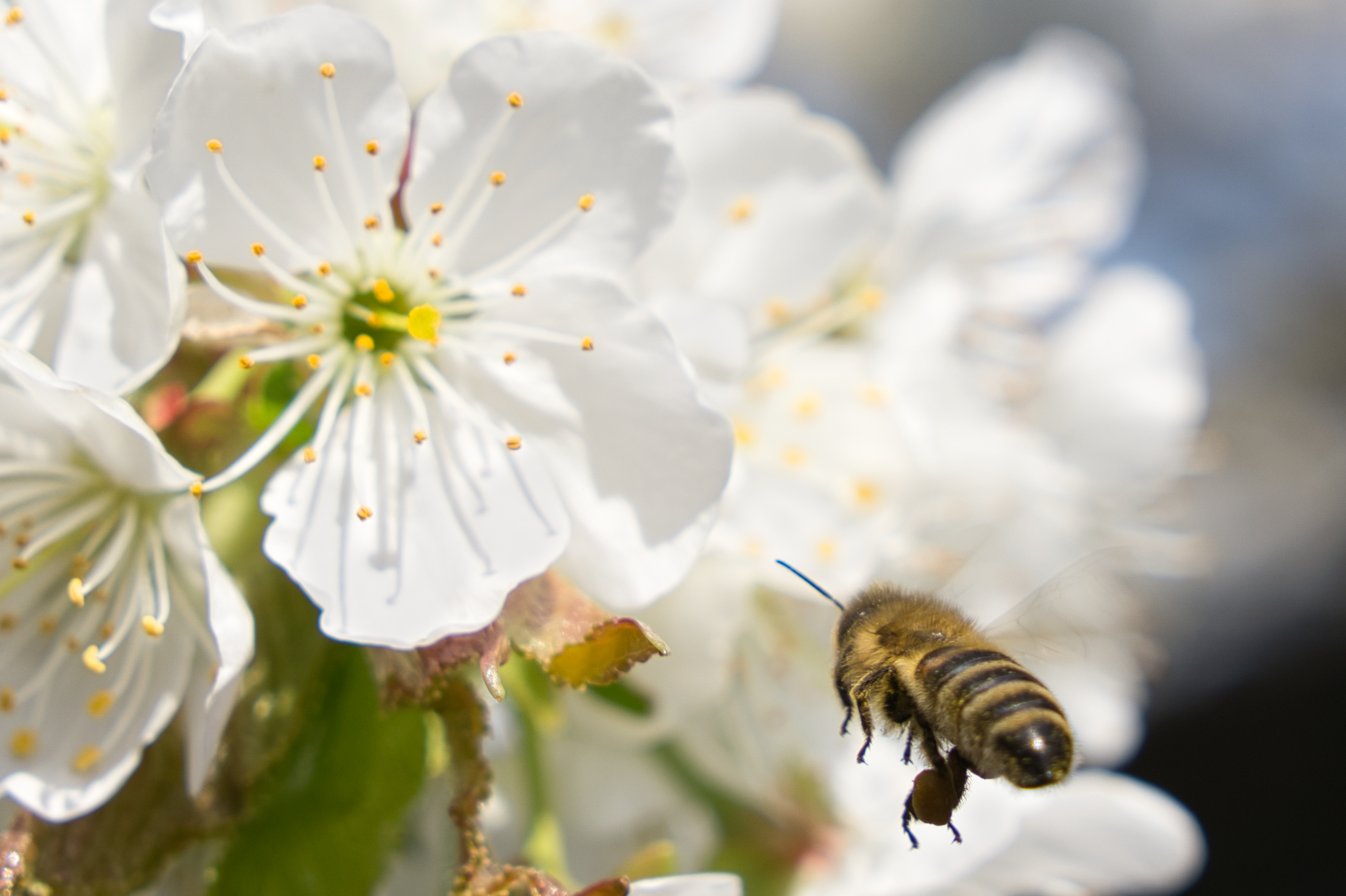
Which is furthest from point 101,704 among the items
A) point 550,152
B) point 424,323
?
point 550,152

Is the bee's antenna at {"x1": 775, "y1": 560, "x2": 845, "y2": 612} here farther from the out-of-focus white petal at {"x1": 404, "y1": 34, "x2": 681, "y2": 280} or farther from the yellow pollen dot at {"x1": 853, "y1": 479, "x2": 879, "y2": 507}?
the out-of-focus white petal at {"x1": 404, "y1": 34, "x2": 681, "y2": 280}

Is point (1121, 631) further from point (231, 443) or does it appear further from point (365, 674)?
point (231, 443)

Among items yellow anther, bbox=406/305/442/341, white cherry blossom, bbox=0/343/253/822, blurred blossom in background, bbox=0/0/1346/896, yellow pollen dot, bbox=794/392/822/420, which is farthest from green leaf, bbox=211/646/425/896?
yellow pollen dot, bbox=794/392/822/420

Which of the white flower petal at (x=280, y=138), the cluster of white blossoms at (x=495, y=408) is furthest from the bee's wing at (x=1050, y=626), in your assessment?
the white flower petal at (x=280, y=138)

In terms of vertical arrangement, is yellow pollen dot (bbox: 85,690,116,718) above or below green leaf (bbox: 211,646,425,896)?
above

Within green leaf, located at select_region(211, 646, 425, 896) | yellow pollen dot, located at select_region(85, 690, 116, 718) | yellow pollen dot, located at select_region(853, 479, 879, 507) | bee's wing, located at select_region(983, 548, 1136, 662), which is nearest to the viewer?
yellow pollen dot, located at select_region(85, 690, 116, 718)

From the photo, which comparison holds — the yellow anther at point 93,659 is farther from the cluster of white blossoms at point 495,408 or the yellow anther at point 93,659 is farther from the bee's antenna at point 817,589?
the bee's antenna at point 817,589

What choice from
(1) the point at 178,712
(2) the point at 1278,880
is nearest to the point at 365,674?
(1) the point at 178,712

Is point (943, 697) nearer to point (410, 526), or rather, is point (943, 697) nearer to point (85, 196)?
point (410, 526)
